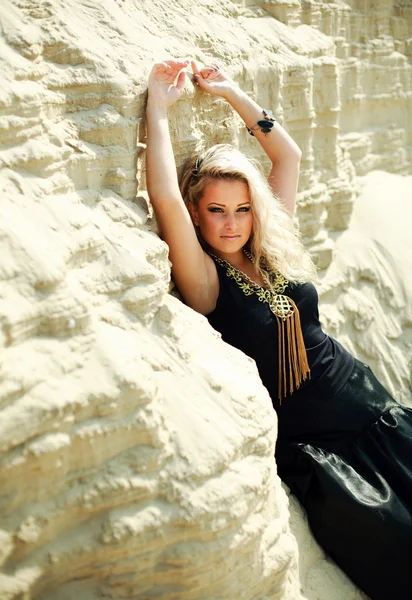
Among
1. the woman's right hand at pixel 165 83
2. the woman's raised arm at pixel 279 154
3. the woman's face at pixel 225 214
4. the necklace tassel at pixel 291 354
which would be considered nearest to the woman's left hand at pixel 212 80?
the woman's raised arm at pixel 279 154

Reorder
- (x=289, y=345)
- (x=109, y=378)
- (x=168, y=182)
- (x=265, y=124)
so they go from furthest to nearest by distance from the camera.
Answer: (x=265, y=124), (x=289, y=345), (x=168, y=182), (x=109, y=378)

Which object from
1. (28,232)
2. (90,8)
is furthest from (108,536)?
(90,8)

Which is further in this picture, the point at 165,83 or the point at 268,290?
the point at 268,290

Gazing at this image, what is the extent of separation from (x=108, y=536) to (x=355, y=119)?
4.52m

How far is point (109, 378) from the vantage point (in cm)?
177

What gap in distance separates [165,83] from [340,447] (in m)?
1.59

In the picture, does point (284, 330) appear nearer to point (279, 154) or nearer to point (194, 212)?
point (194, 212)

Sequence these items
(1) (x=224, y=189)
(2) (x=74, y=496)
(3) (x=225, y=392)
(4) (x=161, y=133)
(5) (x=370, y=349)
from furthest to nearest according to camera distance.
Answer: (5) (x=370, y=349)
(1) (x=224, y=189)
(4) (x=161, y=133)
(3) (x=225, y=392)
(2) (x=74, y=496)

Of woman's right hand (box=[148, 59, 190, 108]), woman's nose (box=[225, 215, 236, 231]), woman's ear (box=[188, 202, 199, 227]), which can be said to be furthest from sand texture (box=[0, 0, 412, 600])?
woman's nose (box=[225, 215, 236, 231])

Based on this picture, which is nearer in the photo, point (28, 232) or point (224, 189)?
point (28, 232)

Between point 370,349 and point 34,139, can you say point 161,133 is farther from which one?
point 370,349

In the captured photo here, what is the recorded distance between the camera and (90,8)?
240 centimetres

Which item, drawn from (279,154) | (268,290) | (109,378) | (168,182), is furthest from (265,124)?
(109,378)

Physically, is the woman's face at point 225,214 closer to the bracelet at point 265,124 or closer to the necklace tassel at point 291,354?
the necklace tassel at point 291,354
